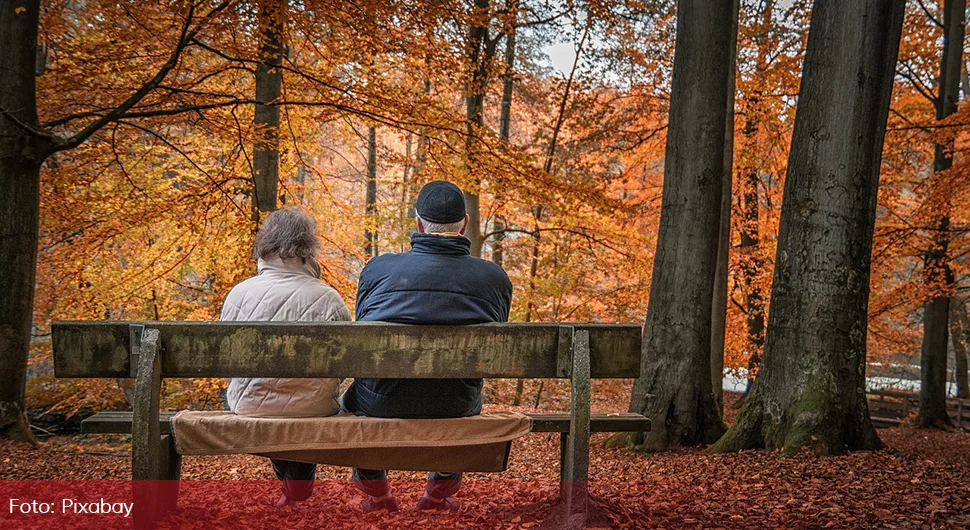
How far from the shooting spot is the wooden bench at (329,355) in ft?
9.20

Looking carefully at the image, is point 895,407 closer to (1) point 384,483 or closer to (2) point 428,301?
(1) point 384,483

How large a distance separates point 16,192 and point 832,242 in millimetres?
6649

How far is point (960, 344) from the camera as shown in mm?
19312

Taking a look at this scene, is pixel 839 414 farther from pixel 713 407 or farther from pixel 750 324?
pixel 750 324

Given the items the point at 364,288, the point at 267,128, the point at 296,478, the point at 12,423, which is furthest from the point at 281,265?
the point at 267,128

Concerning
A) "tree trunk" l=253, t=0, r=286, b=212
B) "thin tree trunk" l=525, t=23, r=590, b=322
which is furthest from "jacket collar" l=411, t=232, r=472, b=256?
"thin tree trunk" l=525, t=23, r=590, b=322

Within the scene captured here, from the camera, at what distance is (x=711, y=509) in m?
3.67

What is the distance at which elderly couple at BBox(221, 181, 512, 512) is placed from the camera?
10.1 feet

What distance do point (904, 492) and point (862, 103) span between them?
291cm

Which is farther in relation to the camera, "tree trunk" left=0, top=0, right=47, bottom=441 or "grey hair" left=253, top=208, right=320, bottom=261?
"tree trunk" left=0, top=0, right=47, bottom=441

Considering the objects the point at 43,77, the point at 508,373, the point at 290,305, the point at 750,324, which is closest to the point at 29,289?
the point at 43,77

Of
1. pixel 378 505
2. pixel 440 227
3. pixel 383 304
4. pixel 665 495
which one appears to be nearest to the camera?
pixel 383 304

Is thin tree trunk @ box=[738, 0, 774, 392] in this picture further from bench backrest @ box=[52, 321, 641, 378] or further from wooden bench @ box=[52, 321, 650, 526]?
bench backrest @ box=[52, 321, 641, 378]

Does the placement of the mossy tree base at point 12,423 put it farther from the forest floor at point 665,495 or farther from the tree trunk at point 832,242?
the tree trunk at point 832,242
